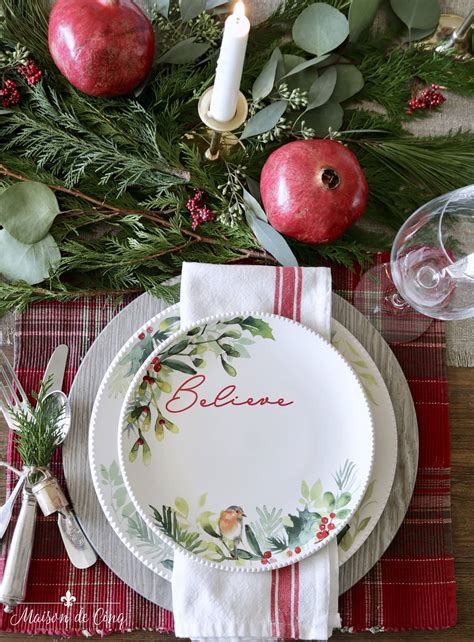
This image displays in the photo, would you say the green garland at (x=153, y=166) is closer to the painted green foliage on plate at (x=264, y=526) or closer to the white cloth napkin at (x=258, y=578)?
the white cloth napkin at (x=258, y=578)

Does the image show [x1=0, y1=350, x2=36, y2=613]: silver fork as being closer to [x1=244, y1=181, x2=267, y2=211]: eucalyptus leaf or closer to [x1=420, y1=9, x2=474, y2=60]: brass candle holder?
[x1=244, y1=181, x2=267, y2=211]: eucalyptus leaf

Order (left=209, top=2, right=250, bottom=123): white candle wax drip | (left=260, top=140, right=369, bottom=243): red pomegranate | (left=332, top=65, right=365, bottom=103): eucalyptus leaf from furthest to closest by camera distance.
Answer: (left=332, top=65, right=365, bottom=103): eucalyptus leaf < (left=260, top=140, right=369, bottom=243): red pomegranate < (left=209, top=2, right=250, bottom=123): white candle wax drip

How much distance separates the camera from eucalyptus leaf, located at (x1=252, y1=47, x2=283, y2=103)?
0.75 m

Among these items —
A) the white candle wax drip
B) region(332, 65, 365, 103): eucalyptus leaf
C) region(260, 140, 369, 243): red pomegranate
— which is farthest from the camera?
region(332, 65, 365, 103): eucalyptus leaf

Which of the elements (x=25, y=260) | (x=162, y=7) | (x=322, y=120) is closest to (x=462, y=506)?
(x=322, y=120)

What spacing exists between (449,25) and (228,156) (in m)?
0.35

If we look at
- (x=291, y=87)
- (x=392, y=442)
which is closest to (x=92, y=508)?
(x=392, y=442)

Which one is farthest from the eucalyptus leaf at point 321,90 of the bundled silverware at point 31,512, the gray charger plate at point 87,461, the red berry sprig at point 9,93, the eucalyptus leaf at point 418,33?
the bundled silverware at point 31,512

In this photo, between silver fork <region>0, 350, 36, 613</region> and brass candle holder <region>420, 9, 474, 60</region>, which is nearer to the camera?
silver fork <region>0, 350, 36, 613</region>

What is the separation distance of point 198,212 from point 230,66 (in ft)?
0.63

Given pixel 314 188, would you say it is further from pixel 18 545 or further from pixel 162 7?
pixel 18 545

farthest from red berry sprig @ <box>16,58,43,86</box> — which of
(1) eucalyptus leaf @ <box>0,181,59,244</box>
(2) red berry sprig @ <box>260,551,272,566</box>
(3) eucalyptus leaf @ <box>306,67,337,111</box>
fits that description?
(2) red berry sprig @ <box>260,551,272,566</box>

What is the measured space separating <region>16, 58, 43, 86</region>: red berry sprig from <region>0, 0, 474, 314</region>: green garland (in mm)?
10

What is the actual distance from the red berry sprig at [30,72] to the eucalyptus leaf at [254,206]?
11.0 inches
